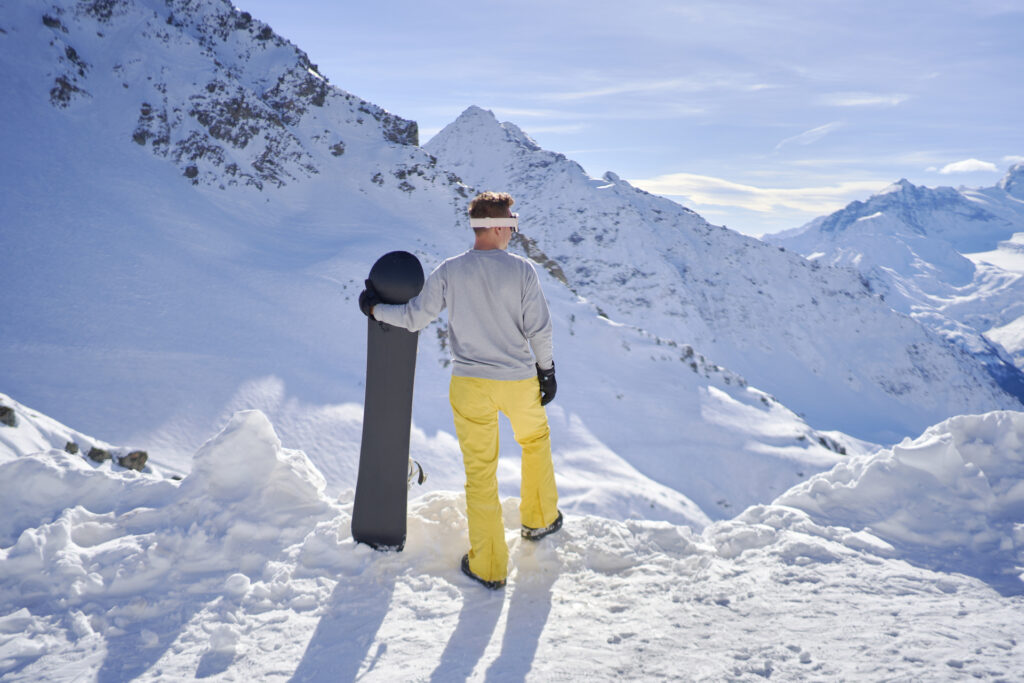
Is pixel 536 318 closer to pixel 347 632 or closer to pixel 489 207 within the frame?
pixel 489 207

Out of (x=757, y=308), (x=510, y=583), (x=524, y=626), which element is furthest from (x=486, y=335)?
(x=757, y=308)

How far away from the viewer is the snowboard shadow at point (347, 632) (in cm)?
286

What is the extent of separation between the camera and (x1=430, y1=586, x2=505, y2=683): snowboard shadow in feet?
9.41

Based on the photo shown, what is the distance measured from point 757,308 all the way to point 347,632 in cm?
5941

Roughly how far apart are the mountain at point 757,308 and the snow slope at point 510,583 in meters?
39.5

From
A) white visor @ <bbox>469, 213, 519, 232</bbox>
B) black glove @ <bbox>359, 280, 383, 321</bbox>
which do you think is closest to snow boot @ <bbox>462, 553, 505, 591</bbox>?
black glove @ <bbox>359, 280, 383, 321</bbox>

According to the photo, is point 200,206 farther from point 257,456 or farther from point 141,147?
point 257,456

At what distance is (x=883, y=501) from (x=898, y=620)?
1598 millimetres

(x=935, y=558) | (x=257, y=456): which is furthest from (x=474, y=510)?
(x=935, y=558)

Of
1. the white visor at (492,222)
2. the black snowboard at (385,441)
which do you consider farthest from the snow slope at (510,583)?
the white visor at (492,222)

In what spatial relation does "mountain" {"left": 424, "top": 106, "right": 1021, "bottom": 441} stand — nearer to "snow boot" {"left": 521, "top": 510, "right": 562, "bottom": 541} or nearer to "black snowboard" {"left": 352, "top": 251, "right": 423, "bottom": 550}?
"snow boot" {"left": 521, "top": 510, "right": 562, "bottom": 541}

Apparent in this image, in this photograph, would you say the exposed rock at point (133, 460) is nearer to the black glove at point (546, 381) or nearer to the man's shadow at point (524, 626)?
the man's shadow at point (524, 626)

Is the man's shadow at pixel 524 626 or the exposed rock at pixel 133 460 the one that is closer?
the man's shadow at pixel 524 626

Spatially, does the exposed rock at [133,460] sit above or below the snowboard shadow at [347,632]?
below
